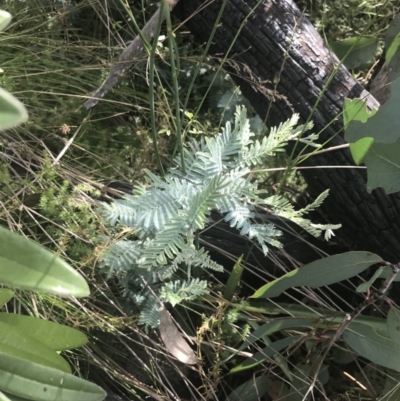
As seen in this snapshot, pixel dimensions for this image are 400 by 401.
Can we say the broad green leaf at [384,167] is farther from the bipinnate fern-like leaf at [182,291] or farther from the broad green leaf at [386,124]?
the bipinnate fern-like leaf at [182,291]

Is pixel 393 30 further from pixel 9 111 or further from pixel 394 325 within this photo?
pixel 9 111

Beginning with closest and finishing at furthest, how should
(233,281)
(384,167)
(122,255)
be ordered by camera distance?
(122,255) → (384,167) → (233,281)

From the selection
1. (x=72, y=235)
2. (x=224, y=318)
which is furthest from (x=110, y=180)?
(x=224, y=318)

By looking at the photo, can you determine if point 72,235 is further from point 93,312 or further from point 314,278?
point 314,278

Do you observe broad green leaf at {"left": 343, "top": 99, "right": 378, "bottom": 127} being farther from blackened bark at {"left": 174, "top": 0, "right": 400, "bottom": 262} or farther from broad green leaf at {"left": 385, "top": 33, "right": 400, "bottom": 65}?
broad green leaf at {"left": 385, "top": 33, "right": 400, "bottom": 65}

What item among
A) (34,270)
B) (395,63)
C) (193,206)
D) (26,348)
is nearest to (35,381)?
(26,348)

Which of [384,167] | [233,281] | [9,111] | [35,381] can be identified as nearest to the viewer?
[9,111]

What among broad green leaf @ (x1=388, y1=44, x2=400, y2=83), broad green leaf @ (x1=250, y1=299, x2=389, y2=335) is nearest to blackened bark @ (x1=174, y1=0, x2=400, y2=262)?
broad green leaf @ (x1=388, y1=44, x2=400, y2=83)
